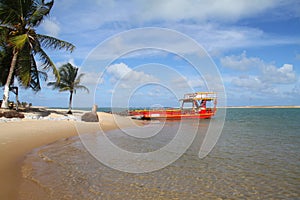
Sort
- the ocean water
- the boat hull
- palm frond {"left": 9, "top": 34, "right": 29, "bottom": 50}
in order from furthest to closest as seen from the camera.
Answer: the boat hull, palm frond {"left": 9, "top": 34, "right": 29, "bottom": 50}, the ocean water

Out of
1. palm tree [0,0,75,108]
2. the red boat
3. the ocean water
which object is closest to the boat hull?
the red boat

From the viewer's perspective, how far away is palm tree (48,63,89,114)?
118ft

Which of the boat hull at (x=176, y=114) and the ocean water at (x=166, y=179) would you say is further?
the boat hull at (x=176, y=114)

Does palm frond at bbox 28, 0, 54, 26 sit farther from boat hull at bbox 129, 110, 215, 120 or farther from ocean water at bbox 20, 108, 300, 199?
boat hull at bbox 129, 110, 215, 120

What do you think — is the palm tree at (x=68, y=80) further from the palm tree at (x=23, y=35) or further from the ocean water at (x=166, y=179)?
the ocean water at (x=166, y=179)

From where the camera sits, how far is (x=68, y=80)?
3631cm

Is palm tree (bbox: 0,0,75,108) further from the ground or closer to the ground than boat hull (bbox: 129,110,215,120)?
further from the ground

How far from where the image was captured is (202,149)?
11320 millimetres

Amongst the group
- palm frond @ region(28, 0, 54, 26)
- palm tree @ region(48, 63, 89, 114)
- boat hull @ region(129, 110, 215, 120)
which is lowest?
boat hull @ region(129, 110, 215, 120)

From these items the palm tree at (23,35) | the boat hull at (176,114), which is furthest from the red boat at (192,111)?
the palm tree at (23,35)

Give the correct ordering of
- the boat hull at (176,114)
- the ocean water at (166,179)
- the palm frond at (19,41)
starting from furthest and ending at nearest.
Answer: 1. the boat hull at (176,114)
2. the palm frond at (19,41)
3. the ocean water at (166,179)

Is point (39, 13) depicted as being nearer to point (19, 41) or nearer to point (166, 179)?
point (19, 41)

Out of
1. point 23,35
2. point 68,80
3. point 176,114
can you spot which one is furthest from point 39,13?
point 176,114

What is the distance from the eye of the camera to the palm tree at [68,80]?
118ft
